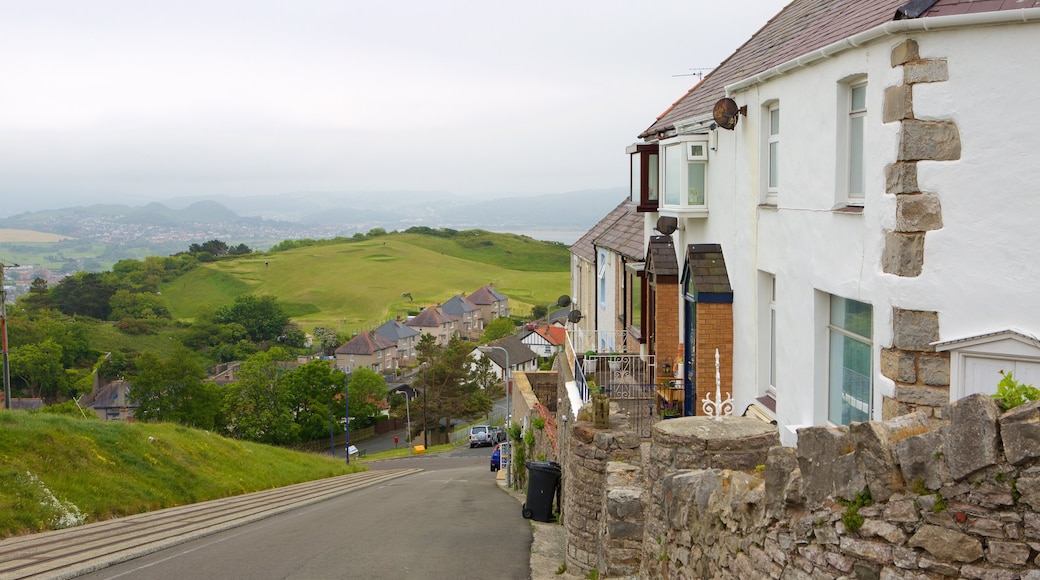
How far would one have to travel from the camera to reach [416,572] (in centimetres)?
1145

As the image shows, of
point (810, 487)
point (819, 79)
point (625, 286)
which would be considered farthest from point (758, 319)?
point (625, 286)

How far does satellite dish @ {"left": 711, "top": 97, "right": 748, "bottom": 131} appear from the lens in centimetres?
1141

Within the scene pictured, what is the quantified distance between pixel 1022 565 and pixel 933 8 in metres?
4.69

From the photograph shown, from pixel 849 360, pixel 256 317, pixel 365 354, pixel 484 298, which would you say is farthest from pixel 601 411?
pixel 484 298

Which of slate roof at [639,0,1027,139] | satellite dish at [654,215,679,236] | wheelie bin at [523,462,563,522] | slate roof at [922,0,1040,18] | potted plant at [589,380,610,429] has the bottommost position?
wheelie bin at [523,462,563,522]

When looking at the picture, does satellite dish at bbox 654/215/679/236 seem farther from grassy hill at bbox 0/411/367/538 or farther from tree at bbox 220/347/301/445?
tree at bbox 220/347/301/445

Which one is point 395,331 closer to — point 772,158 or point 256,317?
point 256,317

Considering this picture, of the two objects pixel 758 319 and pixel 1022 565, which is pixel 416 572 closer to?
pixel 758 319

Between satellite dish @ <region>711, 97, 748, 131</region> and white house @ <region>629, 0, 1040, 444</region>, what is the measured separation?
3 cm

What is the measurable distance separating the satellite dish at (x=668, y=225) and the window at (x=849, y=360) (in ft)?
20.2

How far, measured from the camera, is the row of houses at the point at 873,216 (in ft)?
21.3

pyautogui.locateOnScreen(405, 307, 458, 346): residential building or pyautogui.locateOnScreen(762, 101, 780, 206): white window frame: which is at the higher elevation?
pyautogui.locateOnScreen(762, 101, 780, 206): white window frame

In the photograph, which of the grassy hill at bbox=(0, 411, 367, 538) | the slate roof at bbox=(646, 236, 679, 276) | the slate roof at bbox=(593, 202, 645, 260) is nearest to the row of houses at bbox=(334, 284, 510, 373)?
the slate roof at bbox=(593, 202, 645, 260)

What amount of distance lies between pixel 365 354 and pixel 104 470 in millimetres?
88603
